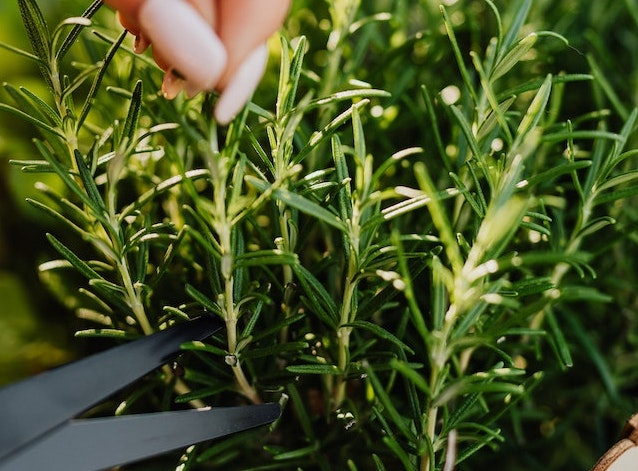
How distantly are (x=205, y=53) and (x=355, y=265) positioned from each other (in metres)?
0.16

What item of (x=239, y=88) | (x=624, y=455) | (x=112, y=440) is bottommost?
(x=624, y=455)

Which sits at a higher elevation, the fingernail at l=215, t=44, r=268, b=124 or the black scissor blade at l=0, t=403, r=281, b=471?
the fingernail at l=215, t=44, r=268, b=124

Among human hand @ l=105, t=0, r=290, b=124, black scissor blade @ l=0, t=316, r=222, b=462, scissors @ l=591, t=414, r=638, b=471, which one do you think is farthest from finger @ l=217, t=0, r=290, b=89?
scissors @ l=591, t=414, r=638, b=471

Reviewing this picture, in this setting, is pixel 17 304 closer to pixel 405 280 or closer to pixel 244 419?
pixel 244 419

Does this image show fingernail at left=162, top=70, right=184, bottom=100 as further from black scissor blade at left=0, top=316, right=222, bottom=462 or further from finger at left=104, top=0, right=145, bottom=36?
black scissor blade at left=0, top=316, right=222, bottom=462

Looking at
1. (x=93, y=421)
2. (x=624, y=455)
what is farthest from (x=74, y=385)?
(x=624, y=455)

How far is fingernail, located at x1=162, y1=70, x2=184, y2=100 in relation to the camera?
35 cm

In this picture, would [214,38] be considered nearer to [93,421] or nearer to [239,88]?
[239,88]

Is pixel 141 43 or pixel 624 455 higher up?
pixel 141 43

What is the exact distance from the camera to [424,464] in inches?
16.7

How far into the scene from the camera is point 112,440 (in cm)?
38

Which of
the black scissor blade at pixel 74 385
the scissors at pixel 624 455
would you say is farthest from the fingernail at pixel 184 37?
the scissors at pixel 624 455

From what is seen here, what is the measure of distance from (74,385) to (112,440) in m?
0.04

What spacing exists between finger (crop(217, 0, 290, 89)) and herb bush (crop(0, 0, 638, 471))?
0.03 meters
